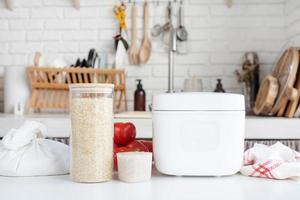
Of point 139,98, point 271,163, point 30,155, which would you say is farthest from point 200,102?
point 139,98

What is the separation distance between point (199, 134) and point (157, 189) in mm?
158

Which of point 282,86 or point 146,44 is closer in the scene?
point 282,86

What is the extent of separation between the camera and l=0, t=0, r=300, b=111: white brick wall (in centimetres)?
269

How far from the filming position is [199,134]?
858mm

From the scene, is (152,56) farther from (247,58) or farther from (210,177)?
(210,177)

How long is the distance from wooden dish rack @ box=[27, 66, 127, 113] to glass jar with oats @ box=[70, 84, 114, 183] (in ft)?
4.98

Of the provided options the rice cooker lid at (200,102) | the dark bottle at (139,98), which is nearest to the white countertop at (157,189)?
the rice cooker lid at (200,102)

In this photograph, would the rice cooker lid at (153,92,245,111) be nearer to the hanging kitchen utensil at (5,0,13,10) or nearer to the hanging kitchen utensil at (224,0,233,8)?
the hanging kitchen utensil at (224,0,233,8)

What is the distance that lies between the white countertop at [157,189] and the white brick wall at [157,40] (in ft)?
6.10

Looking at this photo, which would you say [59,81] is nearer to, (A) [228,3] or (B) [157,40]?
(B) [157,40]

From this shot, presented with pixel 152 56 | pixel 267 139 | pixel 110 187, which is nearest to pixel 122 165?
pixel 110 187

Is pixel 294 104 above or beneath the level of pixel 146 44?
→ beneath

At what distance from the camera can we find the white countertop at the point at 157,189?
0.70m

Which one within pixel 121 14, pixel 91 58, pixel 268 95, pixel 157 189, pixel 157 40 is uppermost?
pixel 121 14
